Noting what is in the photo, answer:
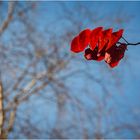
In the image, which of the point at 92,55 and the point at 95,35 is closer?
the point at 95,35

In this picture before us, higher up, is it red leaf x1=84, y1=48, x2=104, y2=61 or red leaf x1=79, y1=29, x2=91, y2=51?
red leaf x1=79, y1=29, x2=91, y2=51

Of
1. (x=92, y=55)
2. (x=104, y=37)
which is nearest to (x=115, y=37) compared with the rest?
(x=104, y=37)

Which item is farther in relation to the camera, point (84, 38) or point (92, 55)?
point (92, 55)

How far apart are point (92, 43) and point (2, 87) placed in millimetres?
5244

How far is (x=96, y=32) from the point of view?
4.33 ft

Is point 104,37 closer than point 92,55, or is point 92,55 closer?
point 104,37

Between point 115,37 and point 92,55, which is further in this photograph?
point 92,55

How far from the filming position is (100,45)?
4.50 ft

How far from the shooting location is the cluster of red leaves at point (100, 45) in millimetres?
1323

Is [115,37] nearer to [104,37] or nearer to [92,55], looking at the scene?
[104,37]

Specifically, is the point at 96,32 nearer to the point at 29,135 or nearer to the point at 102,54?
the point at 102,54

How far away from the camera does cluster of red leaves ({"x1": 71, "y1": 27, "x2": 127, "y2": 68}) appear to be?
1.32m

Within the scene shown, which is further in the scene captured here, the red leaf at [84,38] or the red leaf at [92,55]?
the red leaf at [92,55]

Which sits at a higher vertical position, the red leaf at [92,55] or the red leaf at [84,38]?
the red leaf at [84,38]
